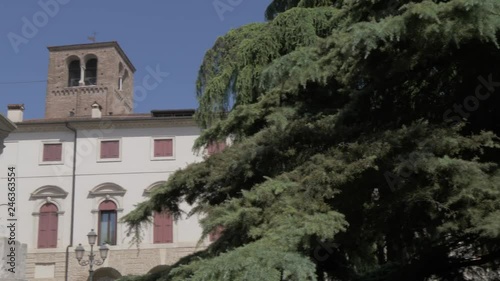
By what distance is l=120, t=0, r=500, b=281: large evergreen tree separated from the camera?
18.9 feet

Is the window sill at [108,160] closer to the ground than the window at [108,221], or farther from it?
farther from it

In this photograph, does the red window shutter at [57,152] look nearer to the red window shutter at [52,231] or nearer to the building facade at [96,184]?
the building facade at [96,184]

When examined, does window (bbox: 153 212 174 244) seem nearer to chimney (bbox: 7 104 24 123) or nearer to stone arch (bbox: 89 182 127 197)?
stone arch (bbox: 89 182 127 197)

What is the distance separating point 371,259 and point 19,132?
2683cm

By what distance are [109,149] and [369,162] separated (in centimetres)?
2749

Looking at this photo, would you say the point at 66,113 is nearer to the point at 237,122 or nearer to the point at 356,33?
the point at 237,122

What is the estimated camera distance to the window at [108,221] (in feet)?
103

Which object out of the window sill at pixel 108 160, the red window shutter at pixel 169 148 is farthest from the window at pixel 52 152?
the red window shutter at pixel 169 148

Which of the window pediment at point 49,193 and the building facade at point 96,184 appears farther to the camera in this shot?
the window pediment at point 49,193

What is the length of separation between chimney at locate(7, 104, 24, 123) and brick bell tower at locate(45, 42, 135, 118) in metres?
11.9

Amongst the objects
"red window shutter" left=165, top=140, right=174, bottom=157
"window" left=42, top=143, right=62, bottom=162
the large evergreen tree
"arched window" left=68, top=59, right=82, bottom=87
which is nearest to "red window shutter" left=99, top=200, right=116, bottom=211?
"window" left=42, top=143, right=62, bottom=162

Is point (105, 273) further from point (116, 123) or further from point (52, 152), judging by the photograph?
point (116, 123)

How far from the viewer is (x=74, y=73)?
164ft

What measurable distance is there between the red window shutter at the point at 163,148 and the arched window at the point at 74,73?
1985cm
